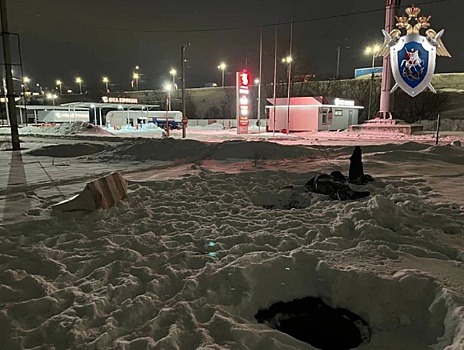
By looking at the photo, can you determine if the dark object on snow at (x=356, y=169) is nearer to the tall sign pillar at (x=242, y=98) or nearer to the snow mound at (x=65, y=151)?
the snow mound at (x=65, y=151)

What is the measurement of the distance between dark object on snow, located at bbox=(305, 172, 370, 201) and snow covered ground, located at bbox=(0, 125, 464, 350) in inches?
11.7

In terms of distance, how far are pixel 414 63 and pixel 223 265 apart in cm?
2221

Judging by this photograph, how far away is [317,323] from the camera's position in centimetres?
354

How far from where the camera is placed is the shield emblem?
21672mm

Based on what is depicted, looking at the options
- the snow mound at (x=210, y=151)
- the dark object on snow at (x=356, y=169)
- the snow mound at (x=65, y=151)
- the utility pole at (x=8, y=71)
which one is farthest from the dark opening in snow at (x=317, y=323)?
the utility pole at (x=8, y=71)

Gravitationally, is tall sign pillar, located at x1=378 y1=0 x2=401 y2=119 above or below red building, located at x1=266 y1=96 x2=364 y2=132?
above

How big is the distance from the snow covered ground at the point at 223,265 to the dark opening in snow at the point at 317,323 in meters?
0.05

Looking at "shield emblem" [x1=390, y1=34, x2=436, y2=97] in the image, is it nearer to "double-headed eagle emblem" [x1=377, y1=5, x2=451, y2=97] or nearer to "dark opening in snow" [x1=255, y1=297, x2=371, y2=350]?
"double-headed eagle emblem" [x1=377, y1=5, x2=451, y2=97]

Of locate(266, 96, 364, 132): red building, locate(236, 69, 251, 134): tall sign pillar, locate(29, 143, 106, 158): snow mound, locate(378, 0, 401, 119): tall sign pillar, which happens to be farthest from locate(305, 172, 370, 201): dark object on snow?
locate(266, 96, 364, 132): red building

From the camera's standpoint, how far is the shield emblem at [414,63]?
853 inches

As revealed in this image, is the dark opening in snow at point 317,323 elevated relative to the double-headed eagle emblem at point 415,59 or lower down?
lower down

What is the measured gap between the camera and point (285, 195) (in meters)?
7.98

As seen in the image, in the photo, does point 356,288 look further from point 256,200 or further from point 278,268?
point 256,200

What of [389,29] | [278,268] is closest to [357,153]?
[278,268]
